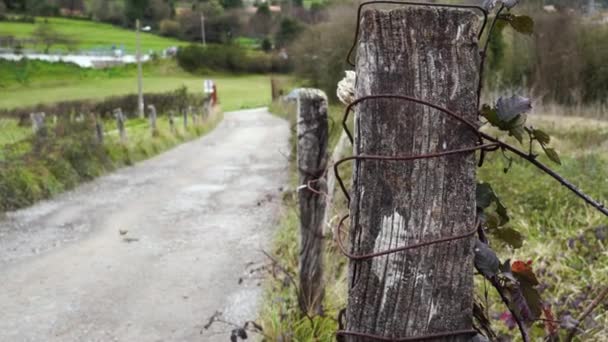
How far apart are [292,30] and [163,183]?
79.0ft

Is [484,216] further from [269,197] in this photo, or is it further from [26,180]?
[26,180]

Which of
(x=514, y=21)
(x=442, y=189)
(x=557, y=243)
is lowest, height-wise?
(x=557, y=243)

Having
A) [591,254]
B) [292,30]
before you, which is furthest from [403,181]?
[292,30]

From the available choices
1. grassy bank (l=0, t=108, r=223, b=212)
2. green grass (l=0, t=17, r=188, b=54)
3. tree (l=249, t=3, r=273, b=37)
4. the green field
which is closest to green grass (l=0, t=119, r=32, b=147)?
grassy bank (l=0, t=108, r=223, b=212)

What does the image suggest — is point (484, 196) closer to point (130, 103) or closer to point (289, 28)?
point (130, 103)

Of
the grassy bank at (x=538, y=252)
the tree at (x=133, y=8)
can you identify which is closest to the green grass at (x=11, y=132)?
the grassy bank at (x=538, y=252)

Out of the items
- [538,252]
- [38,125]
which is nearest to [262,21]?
[38,125]

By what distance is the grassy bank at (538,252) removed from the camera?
3949 millimetres

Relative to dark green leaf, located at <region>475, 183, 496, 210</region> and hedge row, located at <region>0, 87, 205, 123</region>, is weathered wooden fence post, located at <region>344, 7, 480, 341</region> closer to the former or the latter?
dark green leaf, located at <region>475, 183, 496, 210</region>

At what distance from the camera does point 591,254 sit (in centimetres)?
500

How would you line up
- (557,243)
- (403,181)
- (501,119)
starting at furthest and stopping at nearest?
(557,243), (501,119), (403,181)

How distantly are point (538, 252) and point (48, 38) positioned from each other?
23409mm

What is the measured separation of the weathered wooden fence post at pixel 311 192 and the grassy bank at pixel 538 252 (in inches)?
4.9

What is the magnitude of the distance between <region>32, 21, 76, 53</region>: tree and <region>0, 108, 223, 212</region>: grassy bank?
9.74m
